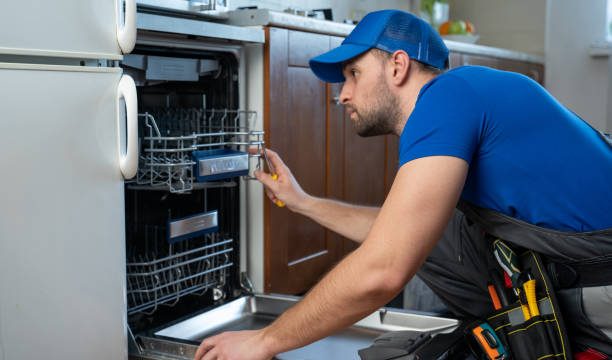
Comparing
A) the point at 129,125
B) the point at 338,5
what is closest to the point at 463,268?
the point at 129,125

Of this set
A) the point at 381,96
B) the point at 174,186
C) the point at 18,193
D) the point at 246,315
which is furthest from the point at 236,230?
the point at 18,193

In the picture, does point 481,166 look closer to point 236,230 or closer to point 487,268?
point 487,268

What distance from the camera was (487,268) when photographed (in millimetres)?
1484

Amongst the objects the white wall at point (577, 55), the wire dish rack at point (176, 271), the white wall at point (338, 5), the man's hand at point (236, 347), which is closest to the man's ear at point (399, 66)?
the man's hand at point (236, 347)

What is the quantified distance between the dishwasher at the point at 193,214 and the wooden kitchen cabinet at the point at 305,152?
0.08m

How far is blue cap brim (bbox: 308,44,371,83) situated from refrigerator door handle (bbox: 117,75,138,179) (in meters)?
0.37

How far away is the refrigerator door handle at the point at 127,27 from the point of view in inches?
51.9

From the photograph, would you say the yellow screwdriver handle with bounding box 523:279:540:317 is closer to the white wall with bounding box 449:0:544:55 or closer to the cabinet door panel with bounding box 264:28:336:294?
the cabinet door panel with bounding box 264:28:336:294

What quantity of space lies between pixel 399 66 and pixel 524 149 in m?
0.29

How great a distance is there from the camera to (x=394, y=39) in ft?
4.62

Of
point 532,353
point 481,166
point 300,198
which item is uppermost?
point 481,166

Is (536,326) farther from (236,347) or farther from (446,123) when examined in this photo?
(236,347)

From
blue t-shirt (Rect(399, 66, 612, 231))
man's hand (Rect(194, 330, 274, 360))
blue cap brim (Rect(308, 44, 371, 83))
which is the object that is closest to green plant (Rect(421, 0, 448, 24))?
blue cap brim (Rect(308, 44, 371, 83))

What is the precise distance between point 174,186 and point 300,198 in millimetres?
301
